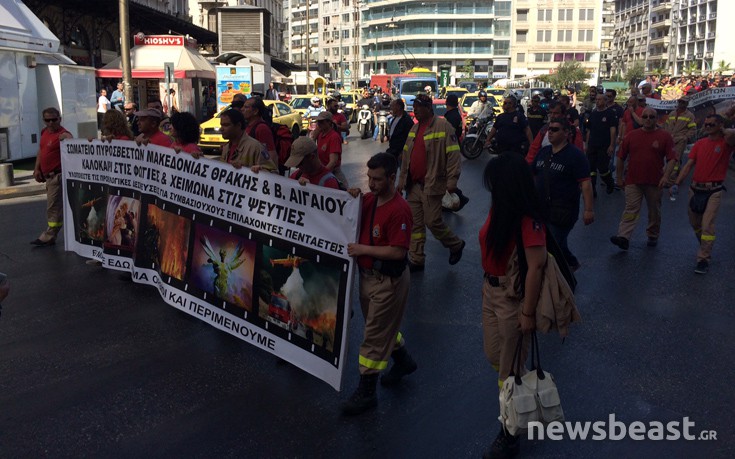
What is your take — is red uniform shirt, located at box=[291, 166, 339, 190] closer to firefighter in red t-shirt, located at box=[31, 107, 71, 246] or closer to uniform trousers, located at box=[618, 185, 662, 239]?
firefighter in red t-shirt, located at box=[31, 107, 71, 246]

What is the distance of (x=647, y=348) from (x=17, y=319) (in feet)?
17.6

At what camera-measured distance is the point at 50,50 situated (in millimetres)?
18891

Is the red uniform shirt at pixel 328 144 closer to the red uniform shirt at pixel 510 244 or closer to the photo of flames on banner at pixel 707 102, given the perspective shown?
the red uniform shirt at pixel 510 244

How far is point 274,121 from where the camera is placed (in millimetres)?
24219

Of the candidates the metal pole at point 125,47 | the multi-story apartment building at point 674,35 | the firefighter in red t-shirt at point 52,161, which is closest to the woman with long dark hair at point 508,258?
the firefighter in red t-shirt at point 52,161

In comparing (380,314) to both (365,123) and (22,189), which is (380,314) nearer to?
(22,189)

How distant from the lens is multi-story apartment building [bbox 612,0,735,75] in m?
102

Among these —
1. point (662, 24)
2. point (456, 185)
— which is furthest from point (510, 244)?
point (662, 24)

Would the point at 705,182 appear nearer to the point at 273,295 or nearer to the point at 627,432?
the point at 627,432

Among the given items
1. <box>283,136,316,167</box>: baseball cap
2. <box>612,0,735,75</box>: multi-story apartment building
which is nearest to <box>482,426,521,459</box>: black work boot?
<box>283,136,316,167</box>: baseball cap

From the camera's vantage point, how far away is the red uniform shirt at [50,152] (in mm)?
8625

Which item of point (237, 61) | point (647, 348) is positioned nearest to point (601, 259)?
point (647, 348)

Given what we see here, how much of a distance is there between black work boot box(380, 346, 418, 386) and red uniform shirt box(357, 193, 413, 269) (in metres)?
0.82

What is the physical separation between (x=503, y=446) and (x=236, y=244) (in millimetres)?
2513
